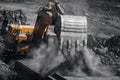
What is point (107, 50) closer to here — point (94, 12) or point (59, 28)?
point (59, 28)

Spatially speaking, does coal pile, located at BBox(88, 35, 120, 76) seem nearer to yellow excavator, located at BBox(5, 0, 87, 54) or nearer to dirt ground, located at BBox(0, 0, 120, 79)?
dirt ground, located at BBox(0, 0, 120, 79)

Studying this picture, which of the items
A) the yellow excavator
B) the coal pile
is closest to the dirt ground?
the coal pile

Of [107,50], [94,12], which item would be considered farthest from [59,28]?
[94,12]

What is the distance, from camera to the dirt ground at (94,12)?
69.9 ft

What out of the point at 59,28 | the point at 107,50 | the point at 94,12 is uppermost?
the point at 59,28

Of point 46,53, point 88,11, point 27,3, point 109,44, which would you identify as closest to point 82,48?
Answer: point 46,53

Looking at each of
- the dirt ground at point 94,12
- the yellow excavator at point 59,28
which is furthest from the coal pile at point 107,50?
the yellow excavator at point 59,28

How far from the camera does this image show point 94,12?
2562 cm

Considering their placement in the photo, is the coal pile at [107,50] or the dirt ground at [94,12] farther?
the dirt ground at [94,12]

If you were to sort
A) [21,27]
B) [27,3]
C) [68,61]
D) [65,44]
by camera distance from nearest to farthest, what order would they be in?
[68,61], [65,44], [21,27], [27,3]

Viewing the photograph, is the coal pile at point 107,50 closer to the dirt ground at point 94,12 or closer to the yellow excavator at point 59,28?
the dirt ground at point 94,12

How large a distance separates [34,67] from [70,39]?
1877mm

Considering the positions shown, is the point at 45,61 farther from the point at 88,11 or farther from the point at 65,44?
the point at 88,11

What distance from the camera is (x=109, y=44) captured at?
55.3 feet
